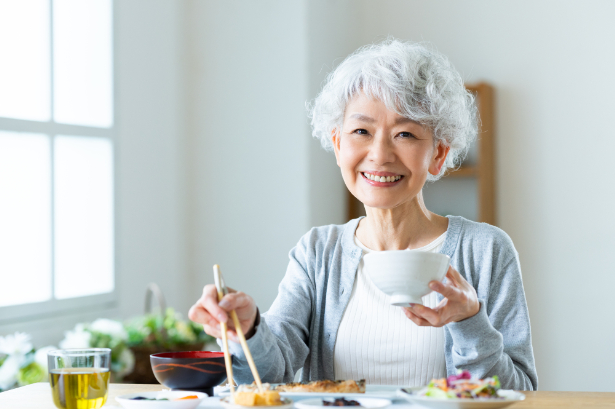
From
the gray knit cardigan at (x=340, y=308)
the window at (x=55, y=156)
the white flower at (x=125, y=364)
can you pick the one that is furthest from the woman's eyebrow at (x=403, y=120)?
the window at (x=55, y=156)

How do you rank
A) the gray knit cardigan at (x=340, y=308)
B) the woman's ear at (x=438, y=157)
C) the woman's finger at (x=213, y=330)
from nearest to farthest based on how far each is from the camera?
the woman's finger at (x=213, y=330) → the gray knit cardigan at (x=340, y=308) → the woman's ear at (x=438, y=157)

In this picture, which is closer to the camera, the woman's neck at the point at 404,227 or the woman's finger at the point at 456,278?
the woman's finger at the point at 456,278

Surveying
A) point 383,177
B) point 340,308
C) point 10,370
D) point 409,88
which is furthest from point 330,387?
point 10,370

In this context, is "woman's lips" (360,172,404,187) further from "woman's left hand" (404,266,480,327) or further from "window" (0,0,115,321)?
"window" (0,0,115,321)

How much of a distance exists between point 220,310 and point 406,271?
32cm

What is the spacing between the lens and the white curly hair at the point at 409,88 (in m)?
1.50

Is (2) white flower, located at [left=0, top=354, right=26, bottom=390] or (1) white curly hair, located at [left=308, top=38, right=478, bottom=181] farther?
(2) white flower, located at [left=0, top=354, right=26, bottom=390]

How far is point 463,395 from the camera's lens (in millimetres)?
941

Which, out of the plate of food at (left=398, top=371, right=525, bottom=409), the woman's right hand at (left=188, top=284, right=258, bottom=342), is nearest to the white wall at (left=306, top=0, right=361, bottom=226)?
the woman's right hand at (left=188, top=284, right=258, bottom=342)

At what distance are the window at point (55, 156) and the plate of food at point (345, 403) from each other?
2041mm

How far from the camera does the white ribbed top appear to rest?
1486 millimetres

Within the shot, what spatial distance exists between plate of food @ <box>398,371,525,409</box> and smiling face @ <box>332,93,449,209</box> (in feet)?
2.02

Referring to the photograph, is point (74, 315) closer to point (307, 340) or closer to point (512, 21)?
point (307, 340)

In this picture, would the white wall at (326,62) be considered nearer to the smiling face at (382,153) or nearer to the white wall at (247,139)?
the white wall at (247,139)
